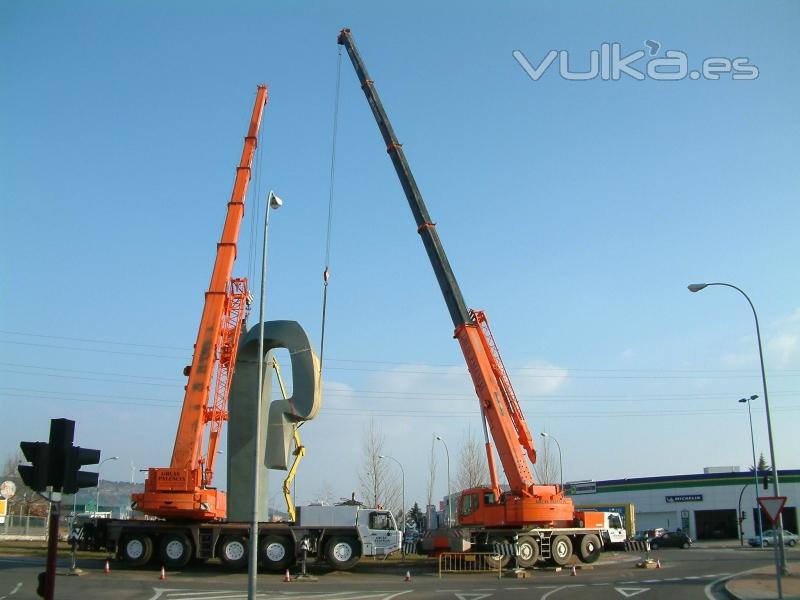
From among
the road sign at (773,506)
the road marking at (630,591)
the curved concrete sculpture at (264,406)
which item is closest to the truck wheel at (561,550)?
the road marking at (630,591)

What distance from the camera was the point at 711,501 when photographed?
243ft

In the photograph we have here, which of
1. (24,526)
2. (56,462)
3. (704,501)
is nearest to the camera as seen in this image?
(56,462)

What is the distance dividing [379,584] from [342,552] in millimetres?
4784

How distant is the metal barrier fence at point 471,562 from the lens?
30152 mm

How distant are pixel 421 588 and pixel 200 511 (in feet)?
32.4

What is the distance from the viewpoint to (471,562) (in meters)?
30.7

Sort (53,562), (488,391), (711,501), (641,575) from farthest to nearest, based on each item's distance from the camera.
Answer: (711,501)
(488,391)
(641,575)
(53,562)

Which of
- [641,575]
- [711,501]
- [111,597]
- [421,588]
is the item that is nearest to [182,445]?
[111,597]

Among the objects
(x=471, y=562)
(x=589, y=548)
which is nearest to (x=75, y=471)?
(x=471, y=562)

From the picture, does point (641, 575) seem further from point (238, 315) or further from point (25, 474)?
point (25, 474)

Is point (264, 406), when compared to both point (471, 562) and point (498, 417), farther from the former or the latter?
point (471, 562)

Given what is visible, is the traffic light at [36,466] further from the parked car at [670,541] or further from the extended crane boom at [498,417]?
the parked car at [670,541]

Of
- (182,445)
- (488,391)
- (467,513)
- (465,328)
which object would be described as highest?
(465,328)

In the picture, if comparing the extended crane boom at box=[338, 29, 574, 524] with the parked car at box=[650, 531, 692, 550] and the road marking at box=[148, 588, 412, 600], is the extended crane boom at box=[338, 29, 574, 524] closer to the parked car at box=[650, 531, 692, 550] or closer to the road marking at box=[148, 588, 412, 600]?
the road marking at box=[148, 588, 412, 600]
